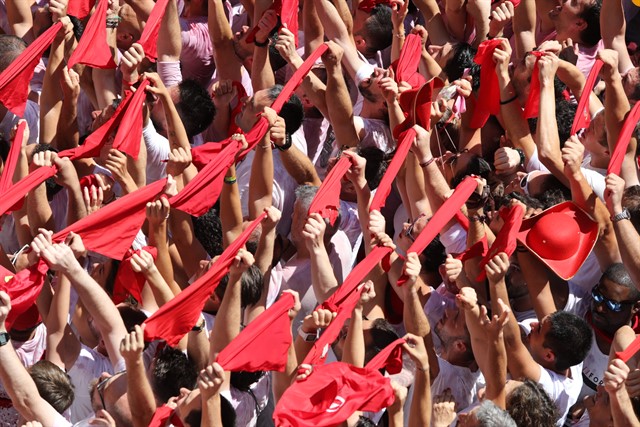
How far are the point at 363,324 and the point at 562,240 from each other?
107cm

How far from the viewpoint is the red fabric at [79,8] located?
848 centimetres

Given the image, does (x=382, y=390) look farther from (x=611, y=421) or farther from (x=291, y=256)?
(x=291, y=256)

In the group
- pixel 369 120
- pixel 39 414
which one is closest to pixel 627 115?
pixel 369 120

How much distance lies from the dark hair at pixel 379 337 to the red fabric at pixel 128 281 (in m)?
1.10

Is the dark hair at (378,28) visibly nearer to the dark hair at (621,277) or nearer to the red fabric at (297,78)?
the red fabric at (297,78)

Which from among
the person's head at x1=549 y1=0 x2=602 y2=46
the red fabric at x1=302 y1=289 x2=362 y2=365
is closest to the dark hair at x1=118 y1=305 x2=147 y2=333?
the red fabric at x1=302 y1=289 x2=362 y2=365

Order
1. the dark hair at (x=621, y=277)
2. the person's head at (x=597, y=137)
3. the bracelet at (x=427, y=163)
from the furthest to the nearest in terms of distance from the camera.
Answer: the person's head at (x=597, y=137), the bracelet at (x=427, y=163), the dark hair at (x=621, y=277)

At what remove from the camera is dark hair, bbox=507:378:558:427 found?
660cm

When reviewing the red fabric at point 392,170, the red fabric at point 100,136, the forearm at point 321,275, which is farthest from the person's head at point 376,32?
the forearm at point 321,275

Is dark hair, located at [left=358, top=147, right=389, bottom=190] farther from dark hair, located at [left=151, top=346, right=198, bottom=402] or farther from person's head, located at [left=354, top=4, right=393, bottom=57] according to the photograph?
dark hair, located at [left=151, top=346, right=198, bottom=402]

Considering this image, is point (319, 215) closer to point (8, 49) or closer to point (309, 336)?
point (309, 336)

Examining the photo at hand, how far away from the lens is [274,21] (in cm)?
840

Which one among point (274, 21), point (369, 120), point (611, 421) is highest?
point (274, 21)

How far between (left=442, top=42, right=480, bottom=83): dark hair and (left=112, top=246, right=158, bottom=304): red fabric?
2.31 metres
